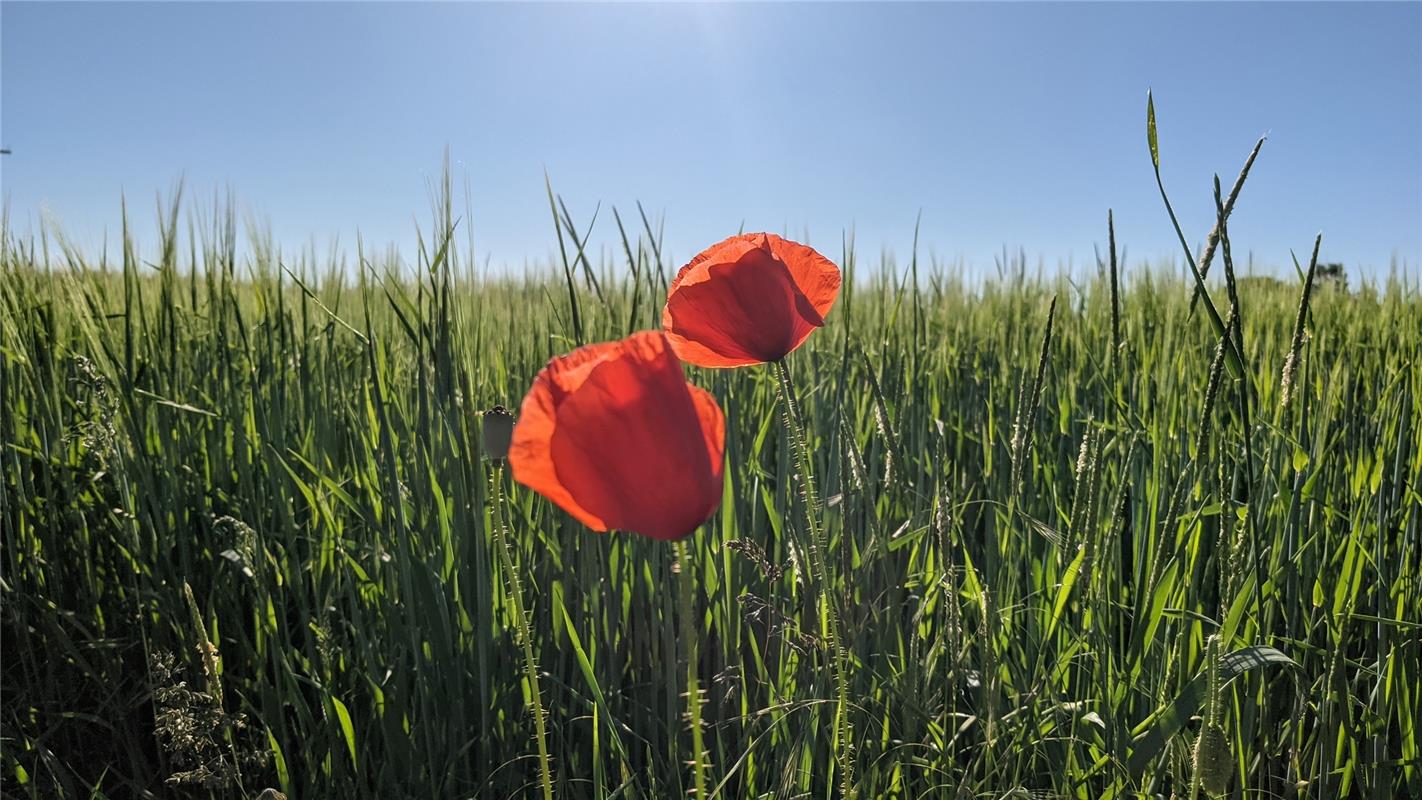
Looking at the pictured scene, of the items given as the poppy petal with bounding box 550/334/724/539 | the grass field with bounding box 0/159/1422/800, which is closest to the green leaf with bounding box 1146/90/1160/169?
the grass field with bounding box 0/159/1422/800

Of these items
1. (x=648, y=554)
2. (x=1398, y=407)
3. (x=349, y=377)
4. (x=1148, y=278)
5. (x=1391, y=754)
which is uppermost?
(x=1148, y=278)

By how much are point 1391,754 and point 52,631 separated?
1.68 m

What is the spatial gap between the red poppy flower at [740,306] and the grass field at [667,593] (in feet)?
0.24

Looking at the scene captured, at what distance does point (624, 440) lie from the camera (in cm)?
42

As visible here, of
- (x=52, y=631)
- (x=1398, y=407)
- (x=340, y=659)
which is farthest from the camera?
(x=1398, y=407)

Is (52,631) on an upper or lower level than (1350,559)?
lower

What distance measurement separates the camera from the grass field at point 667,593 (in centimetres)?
79

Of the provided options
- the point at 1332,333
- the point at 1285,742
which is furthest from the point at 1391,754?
the point at 1332,333

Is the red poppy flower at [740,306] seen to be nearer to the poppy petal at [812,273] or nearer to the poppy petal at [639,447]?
the poppy petal at [812,273]

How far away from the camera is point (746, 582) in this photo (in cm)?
112

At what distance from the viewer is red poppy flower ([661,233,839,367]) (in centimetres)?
59

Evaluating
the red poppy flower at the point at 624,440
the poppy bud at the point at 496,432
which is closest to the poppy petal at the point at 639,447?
the red poppy flower at the point at 624,440

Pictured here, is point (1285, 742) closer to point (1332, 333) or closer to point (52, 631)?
point (52, 631)

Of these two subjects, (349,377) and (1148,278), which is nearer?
(349,377)
